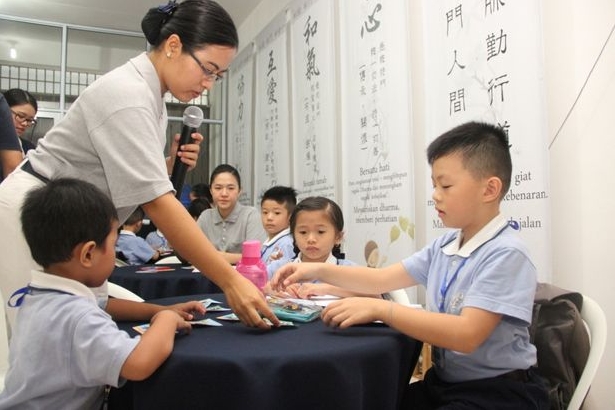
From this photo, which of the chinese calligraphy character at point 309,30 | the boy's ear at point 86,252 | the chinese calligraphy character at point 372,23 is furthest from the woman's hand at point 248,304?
the chinese calligraphy character at point 309,30

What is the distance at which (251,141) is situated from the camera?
5254 mm

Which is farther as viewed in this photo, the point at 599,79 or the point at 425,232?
the point at 425,232

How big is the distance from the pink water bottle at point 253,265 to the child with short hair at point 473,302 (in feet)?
1.74

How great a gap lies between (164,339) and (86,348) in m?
0.13

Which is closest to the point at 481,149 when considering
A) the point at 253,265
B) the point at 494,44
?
the point at 253,265

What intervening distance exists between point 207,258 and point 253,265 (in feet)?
1.69

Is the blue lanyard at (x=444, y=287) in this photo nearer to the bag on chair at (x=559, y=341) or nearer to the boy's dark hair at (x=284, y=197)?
the bag on chair at (x=559, y=341)

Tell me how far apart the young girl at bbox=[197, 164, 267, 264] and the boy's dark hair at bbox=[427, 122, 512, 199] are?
2.28 metres

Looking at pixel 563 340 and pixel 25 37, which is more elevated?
pixel 25 37

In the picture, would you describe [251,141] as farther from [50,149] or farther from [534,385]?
[534,385]

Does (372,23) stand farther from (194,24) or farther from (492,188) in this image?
(492,188)

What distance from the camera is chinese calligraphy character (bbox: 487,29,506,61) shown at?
205cm

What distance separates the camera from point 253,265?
1592 mm

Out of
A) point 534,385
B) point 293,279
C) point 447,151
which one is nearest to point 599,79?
point 447,151
